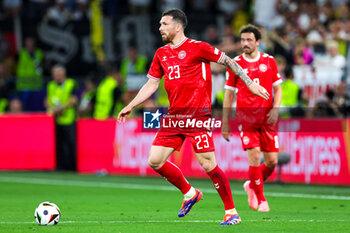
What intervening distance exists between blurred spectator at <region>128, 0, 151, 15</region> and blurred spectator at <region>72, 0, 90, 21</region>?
1.55 m

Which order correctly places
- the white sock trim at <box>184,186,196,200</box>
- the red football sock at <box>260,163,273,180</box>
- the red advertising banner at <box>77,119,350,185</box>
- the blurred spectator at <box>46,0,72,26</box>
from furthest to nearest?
1. the blurred spectator at <box>46,0,72,26</box>
2. the red advertising banner at <box>77,119,350,185</box>
3. the red football sock at <box>260,163,273,180</box>
4. the white sock trim at <box>184,186,196,200</box>

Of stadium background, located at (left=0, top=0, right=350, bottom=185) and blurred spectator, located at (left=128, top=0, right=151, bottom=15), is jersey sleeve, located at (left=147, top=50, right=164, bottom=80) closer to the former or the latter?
stadium background, located at (left=0, top=0, right=350, bottom=185)

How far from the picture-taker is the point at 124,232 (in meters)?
8.30

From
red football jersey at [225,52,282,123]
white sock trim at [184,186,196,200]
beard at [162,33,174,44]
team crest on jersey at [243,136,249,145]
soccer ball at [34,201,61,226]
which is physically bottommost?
soccer ball at [34,201,61,226]

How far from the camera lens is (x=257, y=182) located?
430 inches

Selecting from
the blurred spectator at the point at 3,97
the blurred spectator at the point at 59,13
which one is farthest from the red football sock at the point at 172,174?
the blurred spectator at the point at 59,13

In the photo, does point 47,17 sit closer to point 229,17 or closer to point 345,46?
point 229,17

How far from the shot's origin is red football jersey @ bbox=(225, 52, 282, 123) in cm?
1091

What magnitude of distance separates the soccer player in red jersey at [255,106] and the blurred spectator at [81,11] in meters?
14.1

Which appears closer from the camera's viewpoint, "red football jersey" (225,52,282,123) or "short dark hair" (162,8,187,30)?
"short dark hair" (162,8,187,30)

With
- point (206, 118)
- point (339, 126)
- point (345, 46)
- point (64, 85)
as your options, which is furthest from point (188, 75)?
point (64, 85)

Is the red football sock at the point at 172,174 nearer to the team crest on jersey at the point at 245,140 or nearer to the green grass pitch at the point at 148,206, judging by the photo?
the green grass pitch at the point at 148,206

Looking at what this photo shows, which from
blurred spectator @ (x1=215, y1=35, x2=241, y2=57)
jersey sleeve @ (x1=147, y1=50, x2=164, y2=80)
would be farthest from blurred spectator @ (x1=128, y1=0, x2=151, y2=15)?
jersey sleeve @ (x1=147, y1=50, x2=164, y2=80)

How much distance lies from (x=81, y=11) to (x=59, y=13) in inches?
27.2
